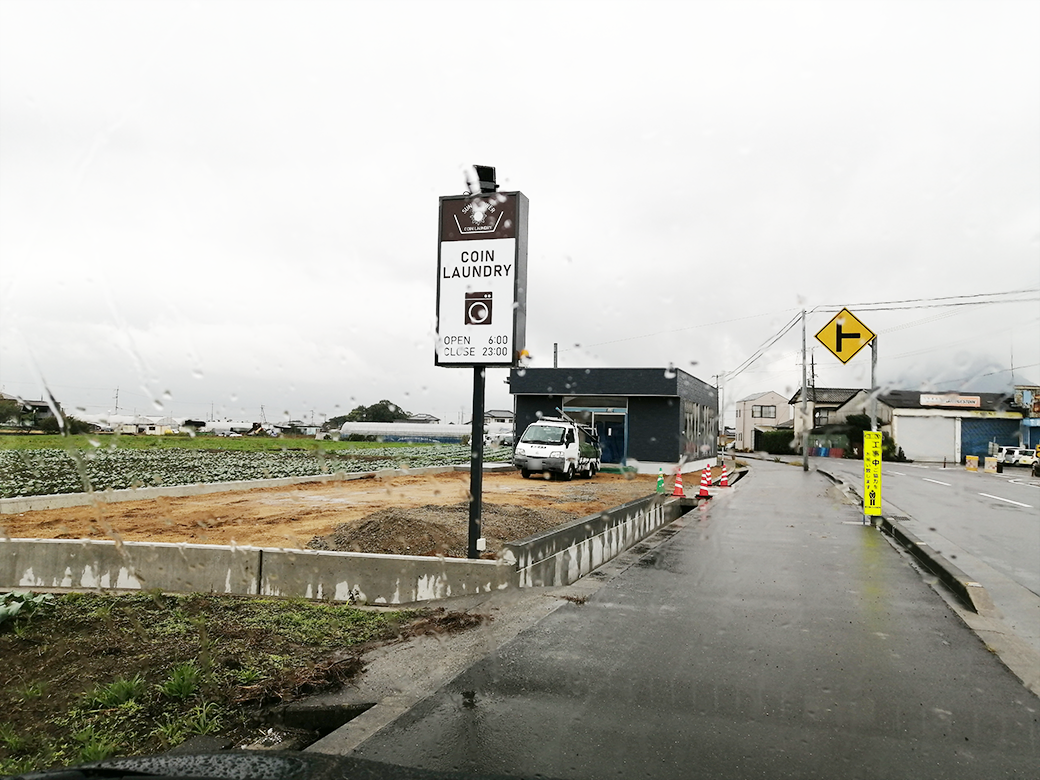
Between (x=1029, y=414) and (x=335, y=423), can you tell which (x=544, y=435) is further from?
(x=1029, y=414)

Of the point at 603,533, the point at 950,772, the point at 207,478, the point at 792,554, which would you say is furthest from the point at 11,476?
the point at 950,772

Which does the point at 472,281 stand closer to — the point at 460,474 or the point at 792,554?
the point at 792,554

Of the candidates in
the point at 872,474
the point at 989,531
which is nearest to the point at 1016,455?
the point at 989,531

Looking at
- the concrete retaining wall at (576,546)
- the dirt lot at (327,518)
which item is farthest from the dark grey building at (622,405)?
the concrete retaining wall at (576,546)

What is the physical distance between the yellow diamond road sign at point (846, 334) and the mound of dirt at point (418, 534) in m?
5.99

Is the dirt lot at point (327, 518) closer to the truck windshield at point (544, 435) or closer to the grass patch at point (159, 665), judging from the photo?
the grass patch at point (159, 665)

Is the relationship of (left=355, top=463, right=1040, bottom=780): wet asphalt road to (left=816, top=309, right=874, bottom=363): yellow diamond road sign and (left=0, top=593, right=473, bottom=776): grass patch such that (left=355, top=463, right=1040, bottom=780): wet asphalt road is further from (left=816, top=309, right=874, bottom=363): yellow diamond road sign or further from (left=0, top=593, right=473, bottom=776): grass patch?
(left=816, top=309, right=874, bottom=363): yellow diamond road sign

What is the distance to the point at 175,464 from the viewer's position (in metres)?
24.0

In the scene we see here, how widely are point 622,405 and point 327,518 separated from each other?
68.0 ft

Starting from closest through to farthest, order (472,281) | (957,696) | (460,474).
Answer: (957,696) → (472,281) → (460,474)

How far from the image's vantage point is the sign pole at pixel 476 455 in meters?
6.79

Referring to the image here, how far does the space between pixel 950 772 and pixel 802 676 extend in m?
1.30

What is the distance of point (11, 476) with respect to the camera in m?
19.4

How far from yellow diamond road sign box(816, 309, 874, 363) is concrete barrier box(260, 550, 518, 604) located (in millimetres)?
8431
